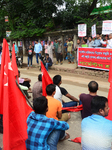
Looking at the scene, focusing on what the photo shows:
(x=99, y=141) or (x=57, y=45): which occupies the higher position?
(x=57, y=45)

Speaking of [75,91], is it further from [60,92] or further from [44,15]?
[44,15]

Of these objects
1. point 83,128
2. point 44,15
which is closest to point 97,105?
point 83,128

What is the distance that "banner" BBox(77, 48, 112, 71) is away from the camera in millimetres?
7798

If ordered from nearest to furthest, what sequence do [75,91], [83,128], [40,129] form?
[83,128] → [40,129] → [75,91]

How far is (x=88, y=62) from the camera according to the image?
8703 millimetres

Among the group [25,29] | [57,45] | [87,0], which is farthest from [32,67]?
[87,0]

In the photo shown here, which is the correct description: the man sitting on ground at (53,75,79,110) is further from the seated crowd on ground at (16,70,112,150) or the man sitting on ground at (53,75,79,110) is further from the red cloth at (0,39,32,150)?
the red cloth at (0,39,32,150)

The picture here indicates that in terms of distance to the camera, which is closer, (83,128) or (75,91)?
(83,128)

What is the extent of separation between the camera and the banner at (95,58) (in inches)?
307

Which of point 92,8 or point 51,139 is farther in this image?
point 92,8

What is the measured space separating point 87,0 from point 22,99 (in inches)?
555

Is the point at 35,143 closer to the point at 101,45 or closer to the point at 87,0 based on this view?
the point at 101,45

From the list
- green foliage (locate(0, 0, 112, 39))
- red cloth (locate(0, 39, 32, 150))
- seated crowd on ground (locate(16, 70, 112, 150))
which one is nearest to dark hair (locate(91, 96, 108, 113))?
seated crowd on ground (locate(16, 70, 112, 150))

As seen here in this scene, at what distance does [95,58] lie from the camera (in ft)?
27.2
